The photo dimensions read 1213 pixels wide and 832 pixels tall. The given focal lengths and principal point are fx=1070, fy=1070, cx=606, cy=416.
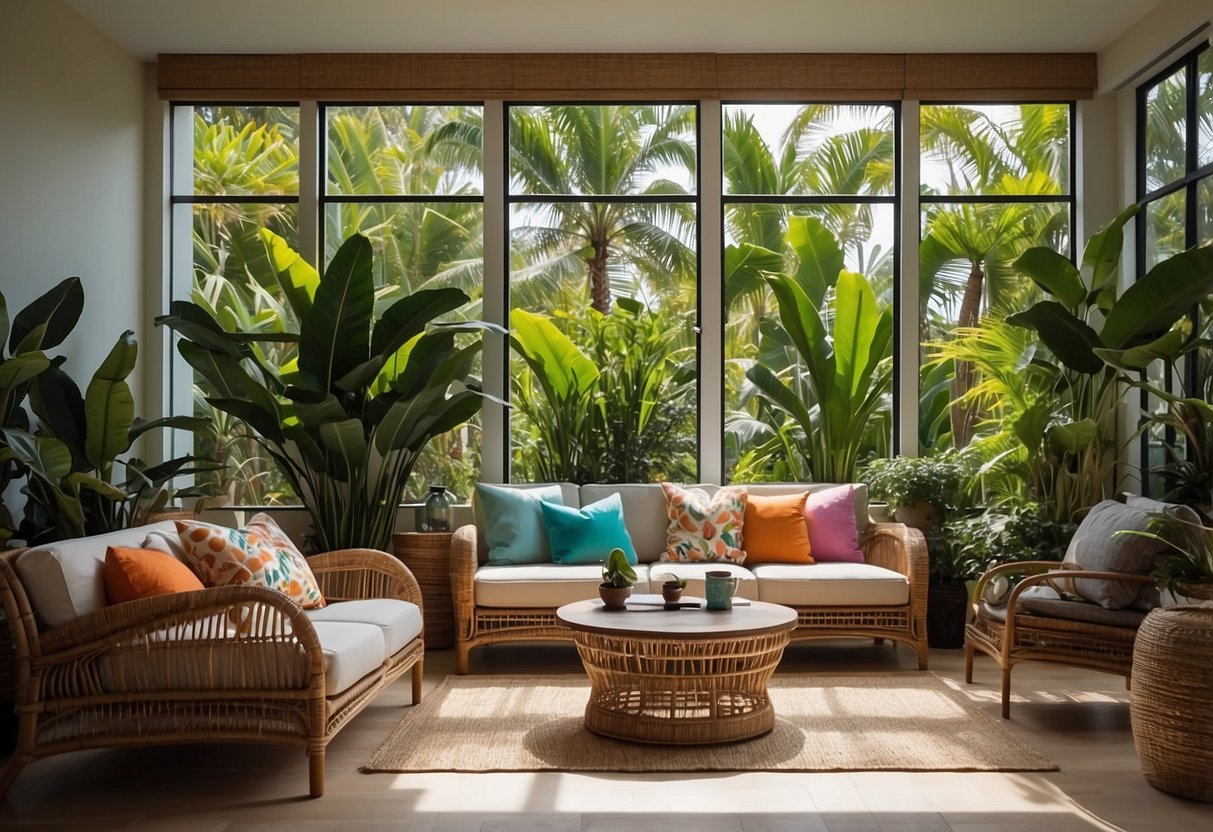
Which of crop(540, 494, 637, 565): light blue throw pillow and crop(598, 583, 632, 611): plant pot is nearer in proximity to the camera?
crop(598, 583, 632, 611): plant pot

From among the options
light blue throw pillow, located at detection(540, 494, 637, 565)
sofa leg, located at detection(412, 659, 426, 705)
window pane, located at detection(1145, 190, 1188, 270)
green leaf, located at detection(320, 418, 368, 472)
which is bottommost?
sofa leg, located at detection(412, 659, 426, 705)

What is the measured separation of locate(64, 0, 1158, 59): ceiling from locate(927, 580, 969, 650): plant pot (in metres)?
2.95

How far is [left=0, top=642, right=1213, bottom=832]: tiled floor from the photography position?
120 inches

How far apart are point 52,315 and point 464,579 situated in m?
2.17

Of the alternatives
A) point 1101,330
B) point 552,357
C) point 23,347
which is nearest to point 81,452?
point 23,347

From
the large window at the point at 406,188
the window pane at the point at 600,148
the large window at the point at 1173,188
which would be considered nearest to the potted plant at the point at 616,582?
the large window at the point at 406,188

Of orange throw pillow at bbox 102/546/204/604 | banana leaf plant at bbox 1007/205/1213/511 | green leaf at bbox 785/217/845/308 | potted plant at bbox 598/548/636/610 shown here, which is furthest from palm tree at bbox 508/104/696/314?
orange throw pillow at bbox 102/546/204/604

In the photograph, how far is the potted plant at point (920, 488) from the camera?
5672mm

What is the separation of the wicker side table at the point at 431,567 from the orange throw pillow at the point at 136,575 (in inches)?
82.2

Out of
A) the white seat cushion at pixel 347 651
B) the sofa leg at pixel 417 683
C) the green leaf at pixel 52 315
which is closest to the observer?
the white seat cushion at pixel 347 651

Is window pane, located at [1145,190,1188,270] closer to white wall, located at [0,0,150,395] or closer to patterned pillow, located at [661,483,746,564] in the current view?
patterned pillow, located at [661,483,746,564]

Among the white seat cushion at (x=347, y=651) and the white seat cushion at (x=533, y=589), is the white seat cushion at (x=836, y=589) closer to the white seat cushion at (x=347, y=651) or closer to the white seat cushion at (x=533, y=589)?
the white seat cushion at (x=533, y=589)

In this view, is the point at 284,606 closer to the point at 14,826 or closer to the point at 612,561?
the point at 14,826

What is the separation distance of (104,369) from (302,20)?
2206 millimetres
